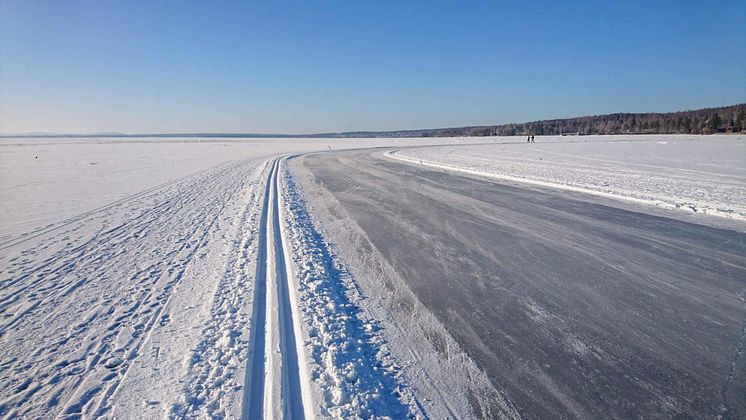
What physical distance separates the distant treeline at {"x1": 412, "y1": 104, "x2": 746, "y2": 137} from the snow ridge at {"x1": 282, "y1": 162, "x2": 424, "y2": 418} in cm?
13172

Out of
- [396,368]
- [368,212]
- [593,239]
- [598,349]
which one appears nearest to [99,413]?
[396,368]

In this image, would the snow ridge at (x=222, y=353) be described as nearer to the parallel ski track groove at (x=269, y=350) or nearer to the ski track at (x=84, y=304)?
the parallel ski track groove at (x=269, y=350)

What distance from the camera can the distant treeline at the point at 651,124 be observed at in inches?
3878

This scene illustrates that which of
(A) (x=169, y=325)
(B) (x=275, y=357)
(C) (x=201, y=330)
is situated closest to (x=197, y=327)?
(C) (x=201, y=330)

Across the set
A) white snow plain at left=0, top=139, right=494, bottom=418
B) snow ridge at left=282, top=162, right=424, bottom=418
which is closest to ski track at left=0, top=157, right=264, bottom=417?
white snow plain at left=0, top=139, right=494, bottom=418

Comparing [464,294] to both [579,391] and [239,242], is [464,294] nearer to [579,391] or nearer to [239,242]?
[579,391]

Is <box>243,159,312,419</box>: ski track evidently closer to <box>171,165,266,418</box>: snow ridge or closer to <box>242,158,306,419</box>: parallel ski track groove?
<box>242,158,306,419</box>: parallel ski track groove

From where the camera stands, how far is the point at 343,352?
3.24 metres

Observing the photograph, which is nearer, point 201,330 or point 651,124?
point 201,330

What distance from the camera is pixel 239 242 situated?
21.6ft

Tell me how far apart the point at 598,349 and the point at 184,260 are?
6.03m

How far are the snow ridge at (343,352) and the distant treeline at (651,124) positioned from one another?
432 ft

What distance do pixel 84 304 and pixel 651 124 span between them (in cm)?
16129

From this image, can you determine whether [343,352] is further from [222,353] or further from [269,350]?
[222,353]
